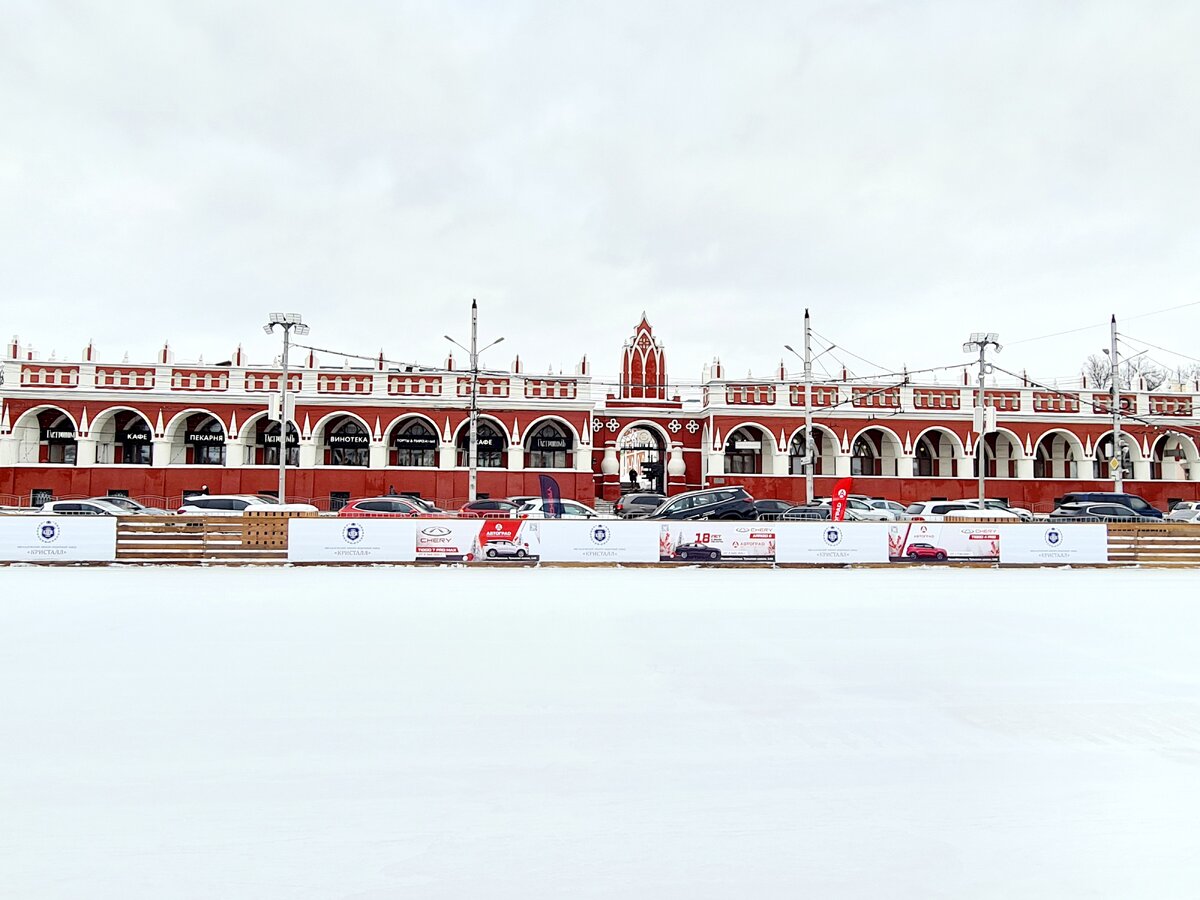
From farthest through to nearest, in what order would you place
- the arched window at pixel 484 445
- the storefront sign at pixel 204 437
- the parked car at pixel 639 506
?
1. the arched window at pixel 484 445
2. the storefront sign at pixel 204 437
3. the parked car at pixel 639 506

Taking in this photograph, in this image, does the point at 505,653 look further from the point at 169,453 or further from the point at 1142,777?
the point at 169,453

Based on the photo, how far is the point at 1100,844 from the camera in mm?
3912

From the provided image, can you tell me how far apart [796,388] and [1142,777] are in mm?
36106

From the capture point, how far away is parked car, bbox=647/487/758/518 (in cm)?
2573

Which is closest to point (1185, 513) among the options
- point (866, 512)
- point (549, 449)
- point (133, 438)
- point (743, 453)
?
point (866, 512)

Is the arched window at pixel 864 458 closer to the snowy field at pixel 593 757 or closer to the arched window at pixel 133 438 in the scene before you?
the snowy field at pixel 593 757

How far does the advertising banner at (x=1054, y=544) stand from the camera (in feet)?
60.6

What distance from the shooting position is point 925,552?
1848 centimetres

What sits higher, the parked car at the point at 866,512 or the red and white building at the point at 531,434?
the red and white building at the point at 531,434

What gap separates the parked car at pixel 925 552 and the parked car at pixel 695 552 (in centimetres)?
516

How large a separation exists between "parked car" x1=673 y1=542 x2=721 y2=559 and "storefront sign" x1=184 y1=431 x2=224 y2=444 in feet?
92.1

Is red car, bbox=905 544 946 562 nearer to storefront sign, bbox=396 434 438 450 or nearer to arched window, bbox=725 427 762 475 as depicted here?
arched window, bbox=725 427 762 475

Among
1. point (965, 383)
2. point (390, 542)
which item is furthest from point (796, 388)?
point (390, 542)

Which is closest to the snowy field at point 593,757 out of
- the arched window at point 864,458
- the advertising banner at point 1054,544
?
the advertising banner at point 1054,544
